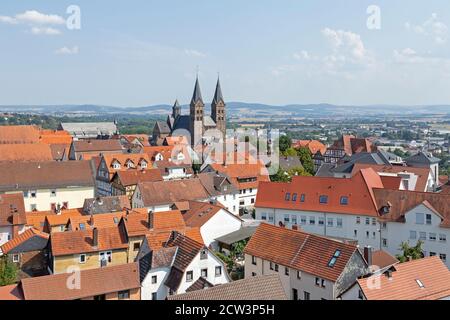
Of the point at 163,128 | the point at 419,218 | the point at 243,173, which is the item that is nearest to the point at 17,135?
the point at 243,173

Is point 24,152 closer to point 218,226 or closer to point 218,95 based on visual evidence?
point 218,226

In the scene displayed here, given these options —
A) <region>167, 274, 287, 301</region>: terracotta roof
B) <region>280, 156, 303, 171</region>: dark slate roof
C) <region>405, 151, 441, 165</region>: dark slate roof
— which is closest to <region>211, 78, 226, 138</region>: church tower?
<region>280, 156, 303, 171</region>: dark slate roof

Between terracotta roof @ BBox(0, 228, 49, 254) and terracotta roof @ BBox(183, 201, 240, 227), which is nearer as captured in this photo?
terracotta roof @ BBox(0, 228, 49, 254)

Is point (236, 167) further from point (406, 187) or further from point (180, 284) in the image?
point (180, 284)

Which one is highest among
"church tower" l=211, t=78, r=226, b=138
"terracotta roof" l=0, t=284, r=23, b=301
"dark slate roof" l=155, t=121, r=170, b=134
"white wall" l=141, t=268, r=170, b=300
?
"church tower" l=211, t=78, r=226, b=138

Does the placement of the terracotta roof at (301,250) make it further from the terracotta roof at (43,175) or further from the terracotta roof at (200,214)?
Result: the terracotta roof at (43,175)

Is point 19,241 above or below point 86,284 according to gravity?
below

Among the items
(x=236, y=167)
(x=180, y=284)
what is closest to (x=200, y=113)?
(x=236, y=167)

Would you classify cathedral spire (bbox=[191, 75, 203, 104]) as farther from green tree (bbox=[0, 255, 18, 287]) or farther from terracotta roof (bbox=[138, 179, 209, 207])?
green tree (bbox=[0, 255, 18, 287])
